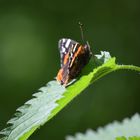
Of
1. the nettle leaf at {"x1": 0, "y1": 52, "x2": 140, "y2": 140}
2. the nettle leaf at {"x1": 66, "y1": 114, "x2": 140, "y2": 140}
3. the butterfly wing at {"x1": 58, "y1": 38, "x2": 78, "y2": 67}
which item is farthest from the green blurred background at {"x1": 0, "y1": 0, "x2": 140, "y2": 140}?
the nettle leaf at {"x1": 0, "y1": 52, "x2": 140, "y2": 140}

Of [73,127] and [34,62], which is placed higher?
[34,62]

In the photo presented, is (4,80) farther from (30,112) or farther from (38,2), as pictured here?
(30,112)

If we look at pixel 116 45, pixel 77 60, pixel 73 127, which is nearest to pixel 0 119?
pixel 73 127

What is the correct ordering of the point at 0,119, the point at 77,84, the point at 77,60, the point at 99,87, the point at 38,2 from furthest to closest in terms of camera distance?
1. the point at 38,2
2. the point at 99,87
3. the point at 0,119
4. the point at 77,60
5. the point at 77,84

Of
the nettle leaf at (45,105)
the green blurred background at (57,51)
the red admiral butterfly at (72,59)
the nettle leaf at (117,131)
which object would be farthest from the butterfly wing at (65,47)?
the green blurred background at (57,51)

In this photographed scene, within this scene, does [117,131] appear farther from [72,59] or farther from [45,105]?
[45,105]

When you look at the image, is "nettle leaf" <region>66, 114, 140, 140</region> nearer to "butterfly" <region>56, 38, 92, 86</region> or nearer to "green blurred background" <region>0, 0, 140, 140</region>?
"butterfly" <region>56, 38, 92, 86</region>

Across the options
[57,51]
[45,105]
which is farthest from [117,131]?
[57,51]

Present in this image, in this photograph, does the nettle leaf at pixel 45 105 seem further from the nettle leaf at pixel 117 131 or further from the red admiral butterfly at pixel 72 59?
the nettle leaf at pixel 117 131
